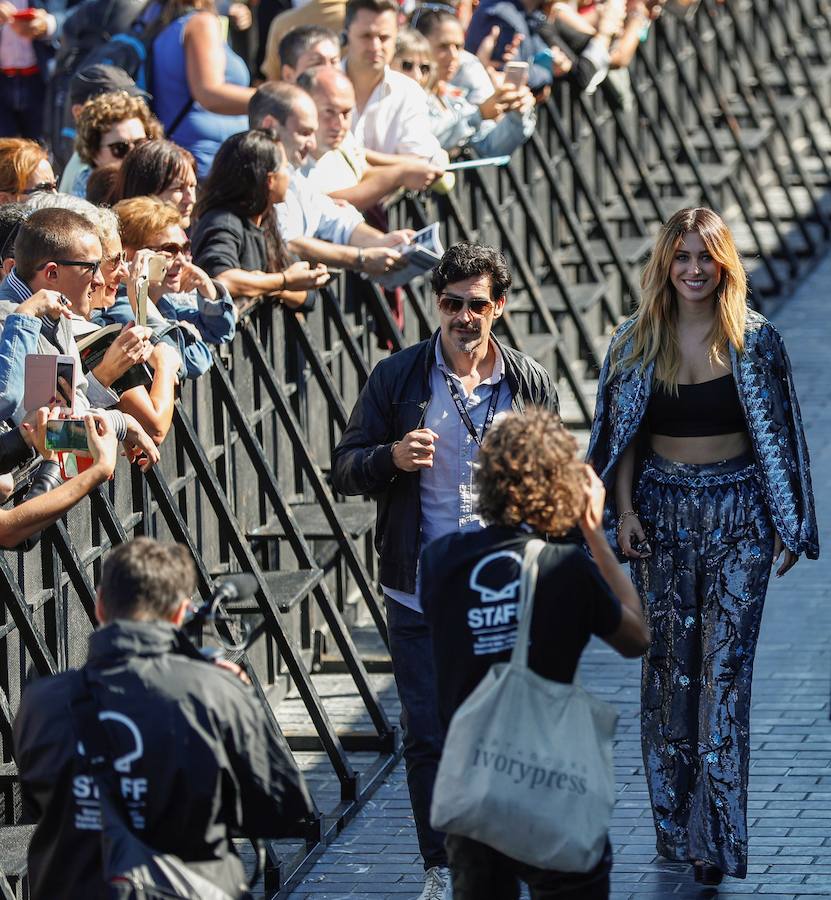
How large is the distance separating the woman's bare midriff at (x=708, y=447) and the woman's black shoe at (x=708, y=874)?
1.29 m

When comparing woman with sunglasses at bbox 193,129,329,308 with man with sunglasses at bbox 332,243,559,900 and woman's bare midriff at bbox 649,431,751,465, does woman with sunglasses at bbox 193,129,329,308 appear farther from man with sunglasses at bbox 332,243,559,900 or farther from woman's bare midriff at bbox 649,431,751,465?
woman's bare midriff at bbox 649,431,751,465

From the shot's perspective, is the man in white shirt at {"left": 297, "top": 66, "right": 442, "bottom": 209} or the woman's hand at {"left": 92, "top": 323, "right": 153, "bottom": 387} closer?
the woman's hand at {"left": 92, "top": 323, "right": 153, "bottom": 387}

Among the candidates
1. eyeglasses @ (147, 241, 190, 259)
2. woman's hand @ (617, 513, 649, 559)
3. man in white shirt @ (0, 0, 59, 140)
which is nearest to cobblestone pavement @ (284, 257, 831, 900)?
woman's hand @ (617, 513, 649, 559)

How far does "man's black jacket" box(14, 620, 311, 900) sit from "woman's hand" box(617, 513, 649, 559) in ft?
7.89

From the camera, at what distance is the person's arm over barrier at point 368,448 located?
653 centimetres

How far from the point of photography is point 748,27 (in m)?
17.1

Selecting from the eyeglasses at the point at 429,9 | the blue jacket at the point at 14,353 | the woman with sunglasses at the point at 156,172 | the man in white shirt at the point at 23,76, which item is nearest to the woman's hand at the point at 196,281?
the woman with sunglasses at the point at 156,172

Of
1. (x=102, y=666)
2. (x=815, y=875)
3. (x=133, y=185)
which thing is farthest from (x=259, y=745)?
(x=133, y=185)

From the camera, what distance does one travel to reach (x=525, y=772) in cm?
490

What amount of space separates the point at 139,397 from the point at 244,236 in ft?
5.65

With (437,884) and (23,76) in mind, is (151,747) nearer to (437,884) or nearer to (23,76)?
(437,884)

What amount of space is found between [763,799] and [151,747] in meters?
3.56

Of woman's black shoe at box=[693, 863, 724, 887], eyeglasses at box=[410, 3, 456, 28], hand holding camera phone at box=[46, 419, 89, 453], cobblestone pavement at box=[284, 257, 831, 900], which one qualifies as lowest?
cobblestone pavement at box=[284, 257, 831, 900]

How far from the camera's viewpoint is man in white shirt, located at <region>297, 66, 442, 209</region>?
9344 mm
